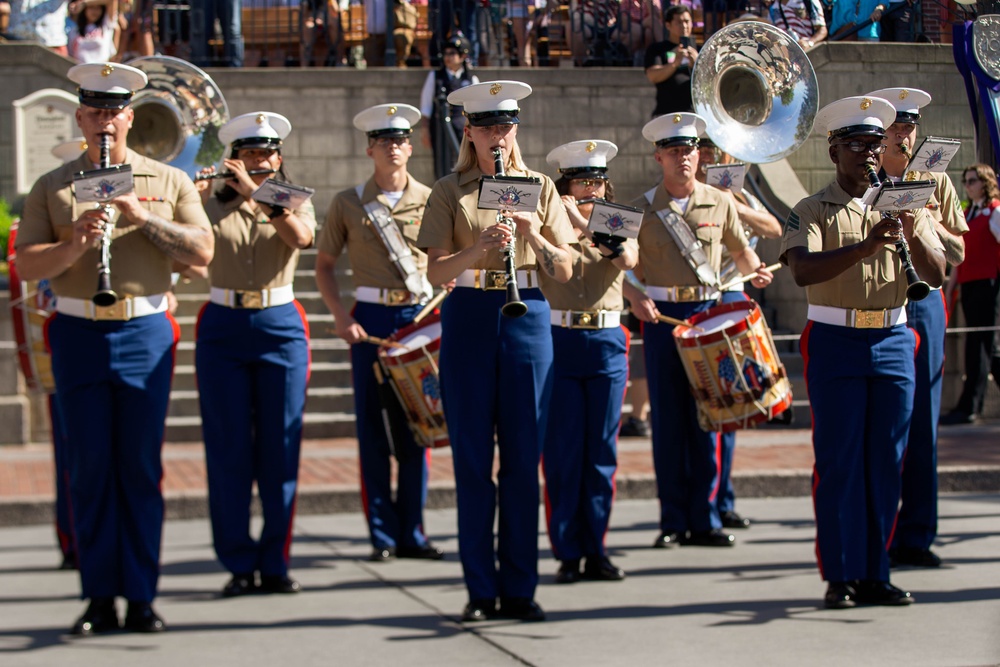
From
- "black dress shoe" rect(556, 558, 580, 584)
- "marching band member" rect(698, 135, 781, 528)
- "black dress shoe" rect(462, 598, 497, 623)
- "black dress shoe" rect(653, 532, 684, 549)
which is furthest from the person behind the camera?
"marching band member" rect(698, 135, 781, 528)

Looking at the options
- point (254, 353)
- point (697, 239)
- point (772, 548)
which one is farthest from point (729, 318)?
point (254, 353)

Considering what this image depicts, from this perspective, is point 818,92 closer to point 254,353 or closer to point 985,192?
point 985,192

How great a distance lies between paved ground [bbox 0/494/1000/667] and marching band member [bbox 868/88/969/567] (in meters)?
0.21

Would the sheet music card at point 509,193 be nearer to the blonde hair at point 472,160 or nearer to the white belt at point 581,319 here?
the blonde hair at point 472,160

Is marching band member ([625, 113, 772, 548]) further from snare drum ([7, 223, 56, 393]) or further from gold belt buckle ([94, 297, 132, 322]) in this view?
snare drum ([7, 223, 56, 393])

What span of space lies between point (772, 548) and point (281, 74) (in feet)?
28.9

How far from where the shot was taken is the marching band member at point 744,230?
8391 mm

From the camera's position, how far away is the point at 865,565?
6.53 m

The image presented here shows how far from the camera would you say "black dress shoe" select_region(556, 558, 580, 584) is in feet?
24.3

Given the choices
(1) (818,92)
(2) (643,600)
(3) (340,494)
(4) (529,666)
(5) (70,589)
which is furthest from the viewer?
(3) (340,494)

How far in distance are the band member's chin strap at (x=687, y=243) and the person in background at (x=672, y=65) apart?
1.53 metres

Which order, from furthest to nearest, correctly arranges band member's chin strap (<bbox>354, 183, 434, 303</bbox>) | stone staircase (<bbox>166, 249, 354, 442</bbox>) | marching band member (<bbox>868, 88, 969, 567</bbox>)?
stone staircase (<bbox>166, 249, 354, 442</bbox>) → band member's chin strap (<bbox>354, 183, 434, 303</bbox>) → marching band member (<bbox>868, 88, 969, 567</bbox>)

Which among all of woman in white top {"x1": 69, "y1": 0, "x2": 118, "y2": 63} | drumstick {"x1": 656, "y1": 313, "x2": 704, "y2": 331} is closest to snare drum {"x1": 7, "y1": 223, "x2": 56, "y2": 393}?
drumstick {"x1": 656, "y1": 313, "x2": 704, "y2": 331}

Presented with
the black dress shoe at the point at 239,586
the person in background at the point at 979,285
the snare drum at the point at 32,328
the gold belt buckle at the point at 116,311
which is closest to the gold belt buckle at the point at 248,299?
the gold belt buckle at the point at 116,311
